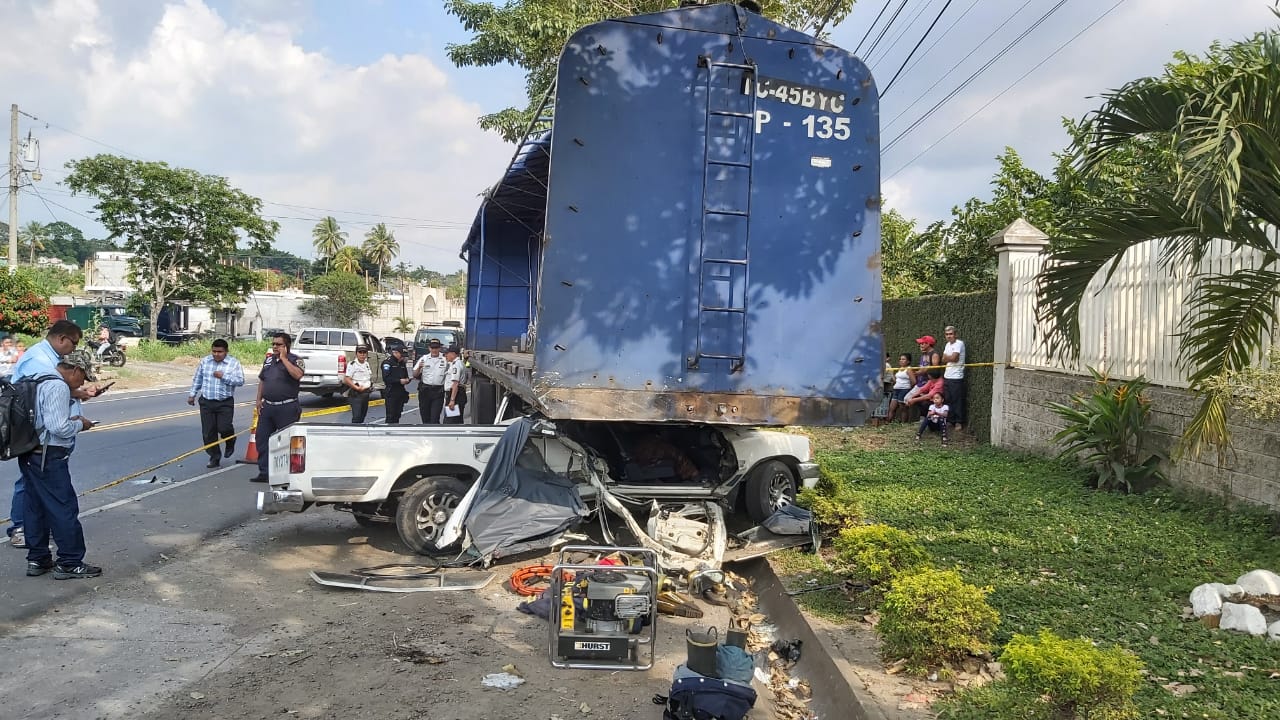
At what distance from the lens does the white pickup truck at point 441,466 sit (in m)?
7.18

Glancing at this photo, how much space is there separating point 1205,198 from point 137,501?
981cm

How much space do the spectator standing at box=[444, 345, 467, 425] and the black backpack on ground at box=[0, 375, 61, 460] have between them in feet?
23.0

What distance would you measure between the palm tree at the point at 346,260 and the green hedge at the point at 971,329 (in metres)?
72.0

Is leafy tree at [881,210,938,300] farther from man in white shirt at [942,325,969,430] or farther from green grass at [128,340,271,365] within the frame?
green grass at [128,340,271,365]

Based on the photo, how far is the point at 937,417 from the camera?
13297 millimetres

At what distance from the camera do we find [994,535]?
713 centimetres

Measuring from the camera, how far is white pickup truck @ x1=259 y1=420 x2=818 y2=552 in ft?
23.6

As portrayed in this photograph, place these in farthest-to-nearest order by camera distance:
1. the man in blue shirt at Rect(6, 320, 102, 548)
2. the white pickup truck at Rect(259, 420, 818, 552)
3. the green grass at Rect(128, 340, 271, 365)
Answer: the green grass at Rect(128, 340, 271, 365)
the white pickup truck at Rect(259, 420, 818, 552)
the man in blue shirt at Rect(6, 320, 102, 548)

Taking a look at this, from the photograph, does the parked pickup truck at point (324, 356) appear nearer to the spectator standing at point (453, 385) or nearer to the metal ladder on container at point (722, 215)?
the spectator standing at point (453, 385)

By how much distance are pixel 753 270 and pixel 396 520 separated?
3482 mm

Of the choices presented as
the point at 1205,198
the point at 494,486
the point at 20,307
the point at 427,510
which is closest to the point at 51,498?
the point at 427,510

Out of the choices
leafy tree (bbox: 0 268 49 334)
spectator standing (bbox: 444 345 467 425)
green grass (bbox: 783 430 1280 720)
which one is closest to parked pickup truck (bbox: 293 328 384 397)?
→ spectator standing (bbox: 444 345 467 425)

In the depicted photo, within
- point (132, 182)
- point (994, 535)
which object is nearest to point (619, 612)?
point (994, 535)

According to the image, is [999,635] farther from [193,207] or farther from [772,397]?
[193,207]
